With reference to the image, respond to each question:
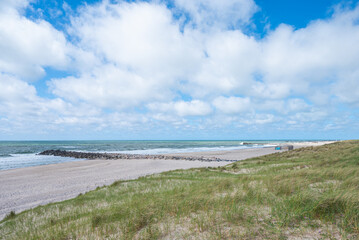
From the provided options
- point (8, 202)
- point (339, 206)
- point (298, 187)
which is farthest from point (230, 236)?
point (8, 202)

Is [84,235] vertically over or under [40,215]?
over

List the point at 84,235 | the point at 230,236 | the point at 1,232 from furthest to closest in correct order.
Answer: the point at 1,232, the point at 84,235, the point at 230,236

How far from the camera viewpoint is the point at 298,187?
19.3 feet

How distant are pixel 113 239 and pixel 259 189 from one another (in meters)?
4.41

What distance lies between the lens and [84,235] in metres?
4.20

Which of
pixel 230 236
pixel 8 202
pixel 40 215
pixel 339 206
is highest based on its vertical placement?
pixel 339 206

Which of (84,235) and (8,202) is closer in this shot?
(84,235)

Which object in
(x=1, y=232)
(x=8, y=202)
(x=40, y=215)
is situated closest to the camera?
(x=1, y=232)

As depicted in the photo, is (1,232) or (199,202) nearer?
(199,202)

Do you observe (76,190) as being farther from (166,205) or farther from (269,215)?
(269,215)

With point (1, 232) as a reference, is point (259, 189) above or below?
above

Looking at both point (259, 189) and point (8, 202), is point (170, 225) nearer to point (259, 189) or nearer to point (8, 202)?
point (259, 189)

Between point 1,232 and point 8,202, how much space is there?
787 centimetres

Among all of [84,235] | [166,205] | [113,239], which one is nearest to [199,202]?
[166,205]
